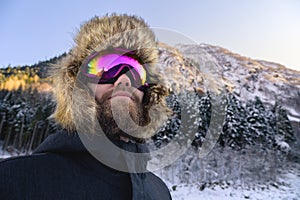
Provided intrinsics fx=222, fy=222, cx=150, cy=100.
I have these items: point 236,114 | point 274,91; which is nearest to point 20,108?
point 236,114

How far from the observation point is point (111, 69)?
6.41 ft

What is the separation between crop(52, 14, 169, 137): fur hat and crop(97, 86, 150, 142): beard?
0.32 ft

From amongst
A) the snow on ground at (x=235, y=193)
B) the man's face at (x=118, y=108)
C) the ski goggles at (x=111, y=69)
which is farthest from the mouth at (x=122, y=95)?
the snow on ground at (x=235, y=193)

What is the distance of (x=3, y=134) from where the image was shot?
42281mm

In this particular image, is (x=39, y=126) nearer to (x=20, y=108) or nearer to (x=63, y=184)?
(x=20, y=108)

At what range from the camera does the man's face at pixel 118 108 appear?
169 centimetres

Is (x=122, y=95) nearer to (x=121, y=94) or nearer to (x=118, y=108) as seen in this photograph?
(x=121, y=94)

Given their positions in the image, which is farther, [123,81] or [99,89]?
[123,81]

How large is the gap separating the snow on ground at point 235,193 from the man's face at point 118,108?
451 inches

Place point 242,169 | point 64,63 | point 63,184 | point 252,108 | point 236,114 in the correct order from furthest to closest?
point 252,108
point 236,114
point 242,169
point 64,63
point 63,184

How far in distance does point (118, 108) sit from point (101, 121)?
0.16m

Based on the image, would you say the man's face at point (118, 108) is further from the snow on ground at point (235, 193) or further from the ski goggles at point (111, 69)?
the snow on ground at point (235, 193)

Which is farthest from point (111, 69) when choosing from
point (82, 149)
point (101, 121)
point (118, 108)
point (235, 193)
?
point (235, 193)

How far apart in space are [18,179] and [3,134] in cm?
4970
